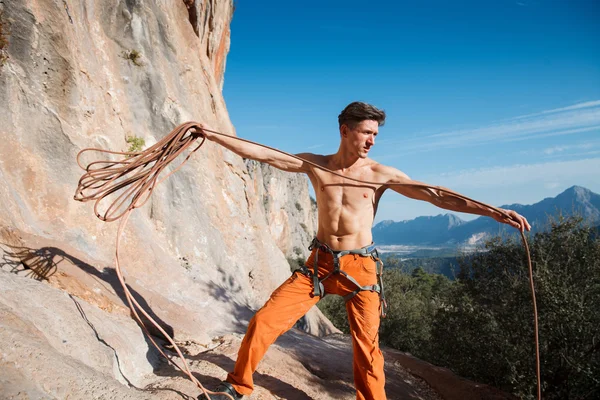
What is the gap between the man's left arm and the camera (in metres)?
3.06

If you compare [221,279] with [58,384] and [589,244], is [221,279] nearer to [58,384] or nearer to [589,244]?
[58,384]

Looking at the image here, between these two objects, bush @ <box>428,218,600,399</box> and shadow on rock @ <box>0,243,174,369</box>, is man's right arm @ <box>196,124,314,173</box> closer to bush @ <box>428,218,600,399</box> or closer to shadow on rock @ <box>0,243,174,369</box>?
shadow on rock @ <box>0,243,174,369</box>

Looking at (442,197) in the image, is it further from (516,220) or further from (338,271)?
(338,271)

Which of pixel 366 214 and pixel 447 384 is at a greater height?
pixel 366 214

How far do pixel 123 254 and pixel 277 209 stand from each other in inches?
1546

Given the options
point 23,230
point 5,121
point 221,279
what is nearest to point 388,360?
point 221,279

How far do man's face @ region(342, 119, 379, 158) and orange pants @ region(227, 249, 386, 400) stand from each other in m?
0.93

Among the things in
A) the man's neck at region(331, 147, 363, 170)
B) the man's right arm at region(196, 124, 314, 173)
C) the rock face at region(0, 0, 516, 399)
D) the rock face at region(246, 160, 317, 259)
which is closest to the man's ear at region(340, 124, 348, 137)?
the man's neck at region(331, 147, 363, 170)

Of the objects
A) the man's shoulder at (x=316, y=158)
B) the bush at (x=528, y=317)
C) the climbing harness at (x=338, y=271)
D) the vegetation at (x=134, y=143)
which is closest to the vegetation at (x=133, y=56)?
the vegetation at (x=134, y=143)

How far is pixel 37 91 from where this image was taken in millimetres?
5234

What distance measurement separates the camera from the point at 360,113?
3387 mm

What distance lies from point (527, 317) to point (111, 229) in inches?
324

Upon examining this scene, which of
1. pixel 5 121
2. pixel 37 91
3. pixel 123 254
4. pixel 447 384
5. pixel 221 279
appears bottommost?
pixel 447 384

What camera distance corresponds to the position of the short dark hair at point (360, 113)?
3.39m
